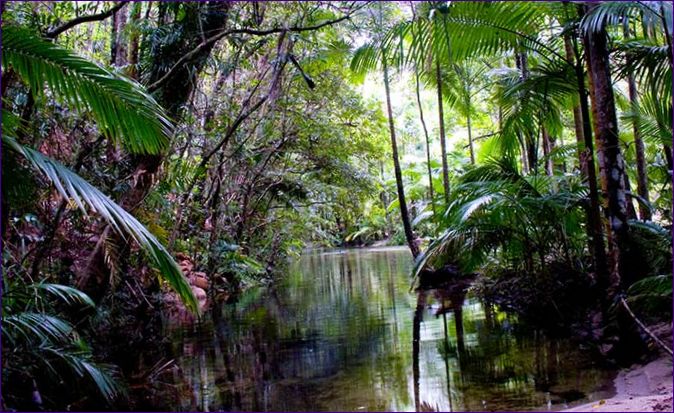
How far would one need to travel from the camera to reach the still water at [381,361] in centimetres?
412

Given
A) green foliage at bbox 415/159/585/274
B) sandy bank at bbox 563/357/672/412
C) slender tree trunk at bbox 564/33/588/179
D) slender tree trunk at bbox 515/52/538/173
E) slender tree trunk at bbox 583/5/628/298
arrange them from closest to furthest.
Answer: sandy bank at bbox 563/357/672/412, slender tree trunk at bbox 583/5/628/298, slender tree trunk at bbox 564/33/588/179, green foliage at bbox 415/159/585/274, slender tree trunk at bbox 515/52/538/173

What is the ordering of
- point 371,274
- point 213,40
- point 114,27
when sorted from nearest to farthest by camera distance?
point 213,40
point 114,27
point 371,274

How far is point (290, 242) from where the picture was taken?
18500 millimetres

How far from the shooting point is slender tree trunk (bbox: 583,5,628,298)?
4574 millimetres

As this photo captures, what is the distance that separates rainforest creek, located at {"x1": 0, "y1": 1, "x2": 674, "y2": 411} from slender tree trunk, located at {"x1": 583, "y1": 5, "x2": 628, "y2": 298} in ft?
0.06

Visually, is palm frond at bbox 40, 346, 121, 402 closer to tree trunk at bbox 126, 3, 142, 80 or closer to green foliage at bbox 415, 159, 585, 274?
green foliage at bbox 415, 159, 585, 274

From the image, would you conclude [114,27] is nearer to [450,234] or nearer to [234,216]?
[450,234]

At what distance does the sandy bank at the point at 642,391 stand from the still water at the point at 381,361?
156 millimetres

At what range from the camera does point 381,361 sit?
17.2 ft

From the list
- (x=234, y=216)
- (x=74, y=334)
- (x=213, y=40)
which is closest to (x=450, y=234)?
(x=213, y=40)

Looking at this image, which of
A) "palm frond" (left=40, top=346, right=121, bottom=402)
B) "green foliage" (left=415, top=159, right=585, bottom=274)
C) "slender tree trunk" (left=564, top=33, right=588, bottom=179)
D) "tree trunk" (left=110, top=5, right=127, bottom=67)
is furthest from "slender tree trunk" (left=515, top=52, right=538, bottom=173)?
"tree trunk" (left=110, top=5, right=127, bottom=67)

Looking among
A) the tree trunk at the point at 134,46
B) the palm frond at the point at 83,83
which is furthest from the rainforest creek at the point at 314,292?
the tree trunk at the point at 134,46

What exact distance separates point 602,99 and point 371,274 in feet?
34.4

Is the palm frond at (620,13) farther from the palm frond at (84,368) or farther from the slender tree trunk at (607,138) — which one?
the palm frond at (84,368)
